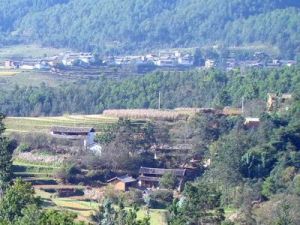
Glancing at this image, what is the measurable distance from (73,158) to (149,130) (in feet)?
13.9

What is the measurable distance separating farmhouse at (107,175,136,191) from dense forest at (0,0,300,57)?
5267 cm

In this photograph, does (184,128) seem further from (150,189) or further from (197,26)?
(197,26)

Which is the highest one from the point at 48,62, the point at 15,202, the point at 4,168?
the point at 15,202

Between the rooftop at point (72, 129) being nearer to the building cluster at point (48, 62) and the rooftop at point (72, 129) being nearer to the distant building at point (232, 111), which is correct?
the distant building at point (232, 111)

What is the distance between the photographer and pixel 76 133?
48.8 meters

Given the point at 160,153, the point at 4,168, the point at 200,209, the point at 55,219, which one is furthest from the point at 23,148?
the point at 55,219

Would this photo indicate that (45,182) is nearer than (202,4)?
Yes

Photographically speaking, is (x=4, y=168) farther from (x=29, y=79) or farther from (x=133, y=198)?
(x=29, y=79)

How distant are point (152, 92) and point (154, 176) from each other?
57.3 feet

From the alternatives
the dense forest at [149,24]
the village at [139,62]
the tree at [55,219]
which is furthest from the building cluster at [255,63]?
the tree at [55,219]

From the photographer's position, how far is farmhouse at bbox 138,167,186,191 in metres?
43.9

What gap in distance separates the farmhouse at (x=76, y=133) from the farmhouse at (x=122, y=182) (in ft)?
13.2

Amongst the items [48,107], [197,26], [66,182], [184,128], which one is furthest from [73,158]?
[197,26]

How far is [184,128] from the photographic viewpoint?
49.9m
